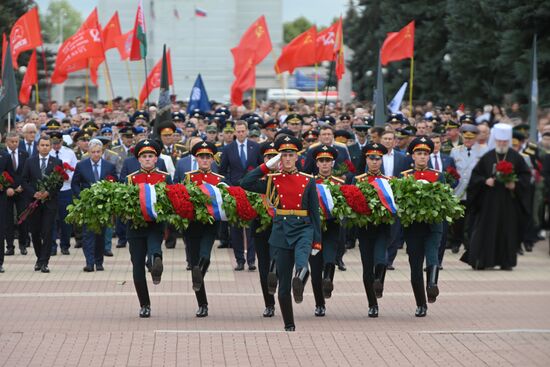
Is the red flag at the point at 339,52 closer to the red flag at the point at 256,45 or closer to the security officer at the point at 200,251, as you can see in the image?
the red flag at the point at 256,45

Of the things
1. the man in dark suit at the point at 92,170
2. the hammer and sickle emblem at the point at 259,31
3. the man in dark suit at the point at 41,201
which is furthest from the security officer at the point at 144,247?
the hammer and sickle emblem at the point at 259,31

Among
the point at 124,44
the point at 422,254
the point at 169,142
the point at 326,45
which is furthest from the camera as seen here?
the point at 124,44

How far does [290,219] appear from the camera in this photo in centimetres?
1442

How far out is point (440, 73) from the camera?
54.6 metres

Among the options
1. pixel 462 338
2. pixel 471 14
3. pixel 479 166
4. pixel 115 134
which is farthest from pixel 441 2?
pixel 462 338

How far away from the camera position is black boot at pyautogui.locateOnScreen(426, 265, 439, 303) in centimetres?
1555

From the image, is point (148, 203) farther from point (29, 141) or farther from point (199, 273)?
point (29, 141)

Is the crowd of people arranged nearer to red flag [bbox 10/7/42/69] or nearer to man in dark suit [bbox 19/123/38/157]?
man in dark suit [bbox 19/123/38/157]

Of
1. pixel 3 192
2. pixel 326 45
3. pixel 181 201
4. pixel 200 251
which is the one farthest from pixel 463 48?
pixel 181 201

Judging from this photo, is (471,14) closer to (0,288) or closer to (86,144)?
(86,144)

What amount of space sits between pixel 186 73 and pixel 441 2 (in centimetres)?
2941

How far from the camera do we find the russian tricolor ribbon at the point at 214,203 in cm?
1542

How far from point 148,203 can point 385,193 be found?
2.57 meters

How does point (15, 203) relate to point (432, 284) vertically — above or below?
below
